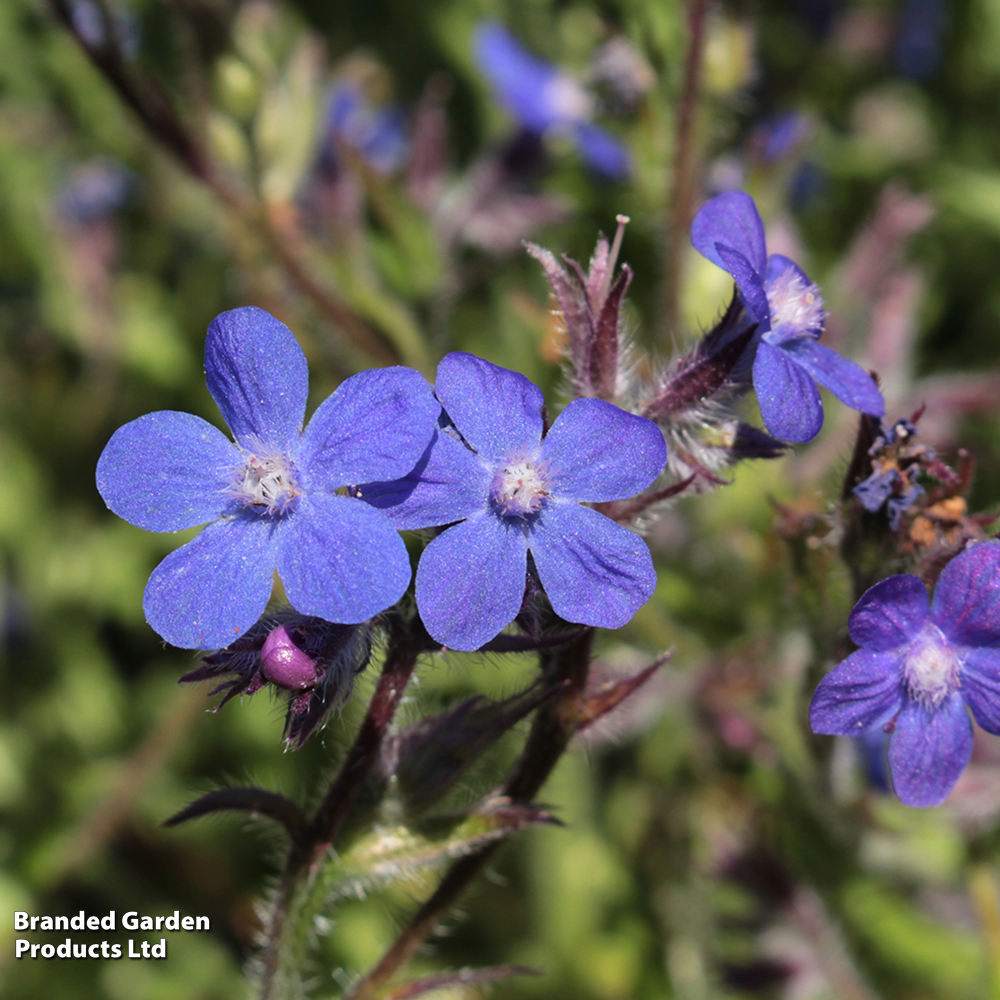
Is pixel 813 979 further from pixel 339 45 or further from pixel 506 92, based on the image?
pixel 339 45

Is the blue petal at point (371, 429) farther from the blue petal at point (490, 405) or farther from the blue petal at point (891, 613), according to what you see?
the blue petal at point (891, 613)

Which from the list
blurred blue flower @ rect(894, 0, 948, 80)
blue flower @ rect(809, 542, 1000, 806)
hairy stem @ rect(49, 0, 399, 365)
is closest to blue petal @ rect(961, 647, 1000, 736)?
blue flower @ rect(809, 542, 1000, 806)

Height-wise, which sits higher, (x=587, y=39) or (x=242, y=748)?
(x=587, y=39)

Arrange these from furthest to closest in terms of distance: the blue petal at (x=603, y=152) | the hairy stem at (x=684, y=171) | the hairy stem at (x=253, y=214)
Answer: the blue petal at (x=603, y=152) → the hairy stem at (x=253, y=214) → the hairy stem at (x=684, y=171)

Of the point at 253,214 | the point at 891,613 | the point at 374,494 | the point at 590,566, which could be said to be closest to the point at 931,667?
the point at 891,613

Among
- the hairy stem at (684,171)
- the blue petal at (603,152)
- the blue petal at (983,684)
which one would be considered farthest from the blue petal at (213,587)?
the blue petal at (603,152)

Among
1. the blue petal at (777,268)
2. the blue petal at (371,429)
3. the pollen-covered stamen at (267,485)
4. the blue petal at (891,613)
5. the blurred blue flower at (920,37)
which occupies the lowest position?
the blue petal at (891,613)

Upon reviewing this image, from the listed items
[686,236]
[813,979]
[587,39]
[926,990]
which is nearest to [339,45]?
[587,39]
